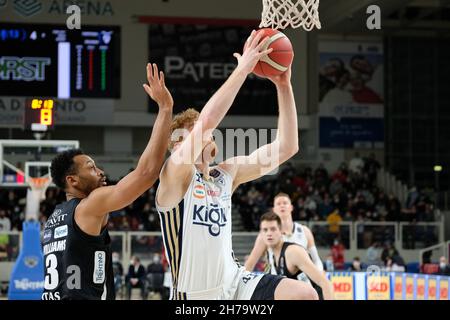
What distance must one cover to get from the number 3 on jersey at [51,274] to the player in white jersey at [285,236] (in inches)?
128

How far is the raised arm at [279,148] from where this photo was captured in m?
4.64

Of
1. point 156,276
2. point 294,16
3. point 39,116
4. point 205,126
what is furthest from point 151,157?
point 156,276

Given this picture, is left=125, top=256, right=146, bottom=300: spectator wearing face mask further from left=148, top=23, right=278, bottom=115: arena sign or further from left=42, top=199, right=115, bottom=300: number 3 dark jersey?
left=42, top=199, right=115, bottom=300: number 3 dark jersey

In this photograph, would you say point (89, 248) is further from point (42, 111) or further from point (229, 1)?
point (229, 1)

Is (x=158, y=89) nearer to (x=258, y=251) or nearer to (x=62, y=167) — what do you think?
(x=62, y=167)

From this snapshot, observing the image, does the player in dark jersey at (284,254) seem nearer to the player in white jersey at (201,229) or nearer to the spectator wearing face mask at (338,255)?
the player in white jersey at (201,229)

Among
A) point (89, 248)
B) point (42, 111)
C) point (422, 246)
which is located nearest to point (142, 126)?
point (422, 246)

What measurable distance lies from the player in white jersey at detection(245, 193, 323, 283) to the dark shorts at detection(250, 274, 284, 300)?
116 inches

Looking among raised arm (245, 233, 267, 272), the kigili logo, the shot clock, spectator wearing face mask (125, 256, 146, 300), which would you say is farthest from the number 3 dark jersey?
the kigili logo

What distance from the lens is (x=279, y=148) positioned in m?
4.74

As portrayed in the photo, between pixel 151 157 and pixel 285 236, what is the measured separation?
197 inches

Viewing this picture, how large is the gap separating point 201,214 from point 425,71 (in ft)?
75.8

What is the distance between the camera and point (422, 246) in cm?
2016

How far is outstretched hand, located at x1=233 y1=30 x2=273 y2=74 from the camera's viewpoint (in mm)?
3992
